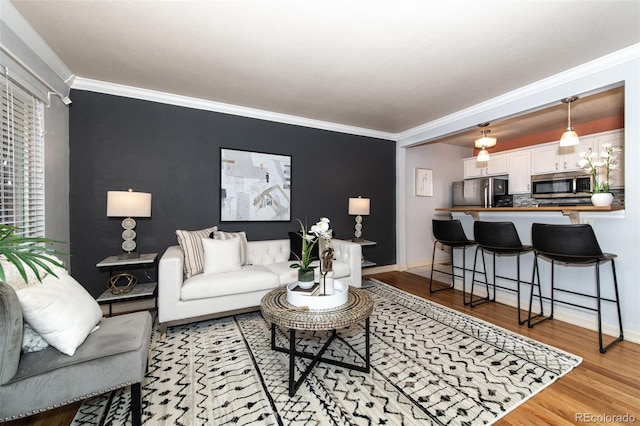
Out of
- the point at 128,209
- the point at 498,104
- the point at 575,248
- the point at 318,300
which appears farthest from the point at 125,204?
the point at 498,104

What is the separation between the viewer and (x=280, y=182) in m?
3.98

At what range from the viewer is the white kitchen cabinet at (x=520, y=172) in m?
4.86

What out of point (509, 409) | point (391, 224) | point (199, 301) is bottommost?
point (509, 409)

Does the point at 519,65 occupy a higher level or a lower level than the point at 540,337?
higher

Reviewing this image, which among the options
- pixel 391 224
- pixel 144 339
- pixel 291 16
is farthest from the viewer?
pixel 391 224

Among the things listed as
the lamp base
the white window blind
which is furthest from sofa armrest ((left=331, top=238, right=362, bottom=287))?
the white window blind

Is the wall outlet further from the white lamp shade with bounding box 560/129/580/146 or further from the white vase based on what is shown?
the white lamp shade with bounding box 560/129/580/146

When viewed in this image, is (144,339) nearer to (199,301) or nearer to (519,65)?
(199,301)

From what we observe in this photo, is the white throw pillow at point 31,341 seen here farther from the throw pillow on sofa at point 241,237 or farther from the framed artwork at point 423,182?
the framed artwork at point 423,182

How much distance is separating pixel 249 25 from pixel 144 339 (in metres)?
2.22

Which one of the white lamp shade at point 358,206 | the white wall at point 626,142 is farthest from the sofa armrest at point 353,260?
the white wall at point 626,142

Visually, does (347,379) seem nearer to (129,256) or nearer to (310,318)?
(310,318)

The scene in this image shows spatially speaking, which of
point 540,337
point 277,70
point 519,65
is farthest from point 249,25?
point 540,337

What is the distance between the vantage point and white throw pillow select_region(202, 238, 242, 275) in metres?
2.90
